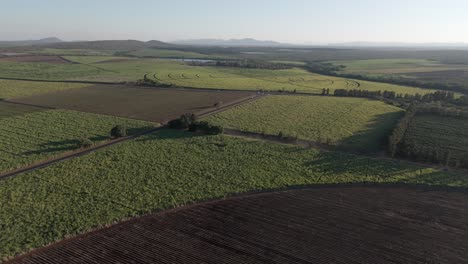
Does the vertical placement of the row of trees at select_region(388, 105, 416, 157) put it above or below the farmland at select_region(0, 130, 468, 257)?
above

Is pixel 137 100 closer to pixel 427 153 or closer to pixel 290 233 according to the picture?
pixel 290 233

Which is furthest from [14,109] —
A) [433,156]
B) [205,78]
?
[433,156]

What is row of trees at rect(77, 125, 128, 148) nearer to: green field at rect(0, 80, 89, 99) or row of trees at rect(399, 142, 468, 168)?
row of trees at rect(399, 142, 468, 168)

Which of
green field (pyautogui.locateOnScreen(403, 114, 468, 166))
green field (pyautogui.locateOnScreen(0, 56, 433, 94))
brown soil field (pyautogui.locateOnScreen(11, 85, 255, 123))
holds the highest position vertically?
green field (pyautogui.locateOnScreen(0, 56, 433, 94))

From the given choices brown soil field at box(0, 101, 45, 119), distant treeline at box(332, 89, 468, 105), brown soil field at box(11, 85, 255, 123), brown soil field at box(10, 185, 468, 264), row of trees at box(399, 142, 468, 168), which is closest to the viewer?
brown soil field at box(10, 185, 468, 264)

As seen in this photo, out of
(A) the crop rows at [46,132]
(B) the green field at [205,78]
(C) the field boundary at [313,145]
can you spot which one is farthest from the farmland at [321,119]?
(B) the green field at [205,78]

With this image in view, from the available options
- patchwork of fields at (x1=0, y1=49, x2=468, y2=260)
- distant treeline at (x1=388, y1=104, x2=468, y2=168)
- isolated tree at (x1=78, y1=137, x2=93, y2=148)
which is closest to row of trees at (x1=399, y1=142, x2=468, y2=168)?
distant treeline at (x1=388, y1=104, x2=468, y2=168)

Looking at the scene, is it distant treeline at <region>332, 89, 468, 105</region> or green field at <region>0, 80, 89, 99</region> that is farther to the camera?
green field at <region>0, 80, 89, 99</region>
